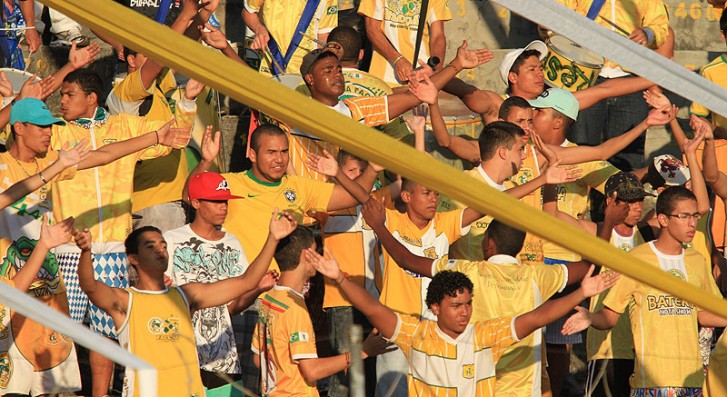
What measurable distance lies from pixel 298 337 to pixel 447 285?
35.5 inches

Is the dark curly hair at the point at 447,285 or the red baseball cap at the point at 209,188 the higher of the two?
the red baseball cap at the point at 209,188

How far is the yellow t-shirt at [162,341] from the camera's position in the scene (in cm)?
736

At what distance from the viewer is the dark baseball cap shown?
31.5 feet

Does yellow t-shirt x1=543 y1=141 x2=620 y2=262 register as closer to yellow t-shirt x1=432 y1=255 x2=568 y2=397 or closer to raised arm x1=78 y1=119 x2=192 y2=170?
yellow t-shirt x1=432 y1=255 x2=568 y2=397

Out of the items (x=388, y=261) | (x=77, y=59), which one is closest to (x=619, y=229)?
(x=388, y=261)

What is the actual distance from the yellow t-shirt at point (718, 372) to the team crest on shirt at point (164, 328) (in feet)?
10.8

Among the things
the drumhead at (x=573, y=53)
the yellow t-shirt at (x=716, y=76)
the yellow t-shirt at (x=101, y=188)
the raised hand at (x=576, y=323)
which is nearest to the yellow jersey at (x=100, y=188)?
the yellow t-shirt at (x=101, y=188)

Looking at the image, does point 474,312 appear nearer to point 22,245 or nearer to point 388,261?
point 388,261

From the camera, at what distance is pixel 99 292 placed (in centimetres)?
734

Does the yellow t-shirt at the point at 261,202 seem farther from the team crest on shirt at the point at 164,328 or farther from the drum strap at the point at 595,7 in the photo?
the drum strap at the point at 595,7

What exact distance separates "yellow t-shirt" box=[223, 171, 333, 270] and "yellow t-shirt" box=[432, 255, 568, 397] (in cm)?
108

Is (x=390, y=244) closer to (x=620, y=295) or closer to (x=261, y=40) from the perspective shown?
(x=620, y=295)

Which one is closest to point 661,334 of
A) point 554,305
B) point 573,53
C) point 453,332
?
point 554,305

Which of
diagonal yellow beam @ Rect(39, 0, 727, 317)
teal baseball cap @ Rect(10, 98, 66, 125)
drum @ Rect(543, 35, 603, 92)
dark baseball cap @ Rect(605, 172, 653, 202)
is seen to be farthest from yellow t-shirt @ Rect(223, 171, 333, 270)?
diagonal yellow beam @ Rect(39, 0, 727, 317)
